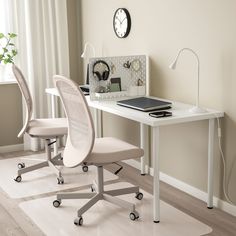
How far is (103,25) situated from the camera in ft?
15.0

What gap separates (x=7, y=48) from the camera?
4914 millimetres

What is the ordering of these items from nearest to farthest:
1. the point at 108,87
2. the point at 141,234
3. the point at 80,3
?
1. the point at 141,234
2. the point at 108,87
3. the point at 80,3

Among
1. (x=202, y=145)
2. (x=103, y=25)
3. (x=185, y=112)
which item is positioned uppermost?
(x=103, y=25)

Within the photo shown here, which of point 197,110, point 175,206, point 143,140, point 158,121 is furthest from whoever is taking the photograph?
point 143,140

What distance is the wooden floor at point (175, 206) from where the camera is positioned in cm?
300

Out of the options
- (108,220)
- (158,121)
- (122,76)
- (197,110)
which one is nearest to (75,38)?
(122,76)

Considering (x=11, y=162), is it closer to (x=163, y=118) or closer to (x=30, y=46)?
(x=30, y=46)

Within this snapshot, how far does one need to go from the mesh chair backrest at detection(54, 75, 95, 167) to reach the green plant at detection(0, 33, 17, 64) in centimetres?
178

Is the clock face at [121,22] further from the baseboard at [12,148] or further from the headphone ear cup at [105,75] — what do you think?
the baseboard at [12,148]

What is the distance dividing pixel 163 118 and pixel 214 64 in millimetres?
606

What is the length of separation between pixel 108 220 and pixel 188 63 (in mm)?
1339

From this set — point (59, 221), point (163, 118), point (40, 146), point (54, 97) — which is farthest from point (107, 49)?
point (59, 221)

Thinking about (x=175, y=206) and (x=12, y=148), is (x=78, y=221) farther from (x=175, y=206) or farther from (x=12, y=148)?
(x=12, y=148)

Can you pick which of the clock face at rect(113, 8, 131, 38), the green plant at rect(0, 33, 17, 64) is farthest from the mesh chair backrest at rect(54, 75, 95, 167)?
the green plant at rect(0, 33, 17, 64)
